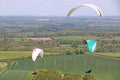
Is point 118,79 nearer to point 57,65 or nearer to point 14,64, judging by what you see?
point 57,65

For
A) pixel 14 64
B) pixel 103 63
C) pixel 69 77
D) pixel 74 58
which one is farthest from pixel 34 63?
pixel 69 77

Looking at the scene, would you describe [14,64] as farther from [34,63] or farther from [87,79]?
[87,79]

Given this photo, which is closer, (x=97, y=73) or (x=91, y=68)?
(x=97, y=73)

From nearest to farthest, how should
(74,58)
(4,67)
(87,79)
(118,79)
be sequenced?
(87,79)
(118,79)
(4,67)
(74,58)

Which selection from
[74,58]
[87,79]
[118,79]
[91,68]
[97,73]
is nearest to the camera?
[87,79]

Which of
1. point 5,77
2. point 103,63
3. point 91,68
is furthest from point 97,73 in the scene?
point 5,77

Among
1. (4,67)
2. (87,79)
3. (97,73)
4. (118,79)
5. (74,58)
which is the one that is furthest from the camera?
(74,58)
